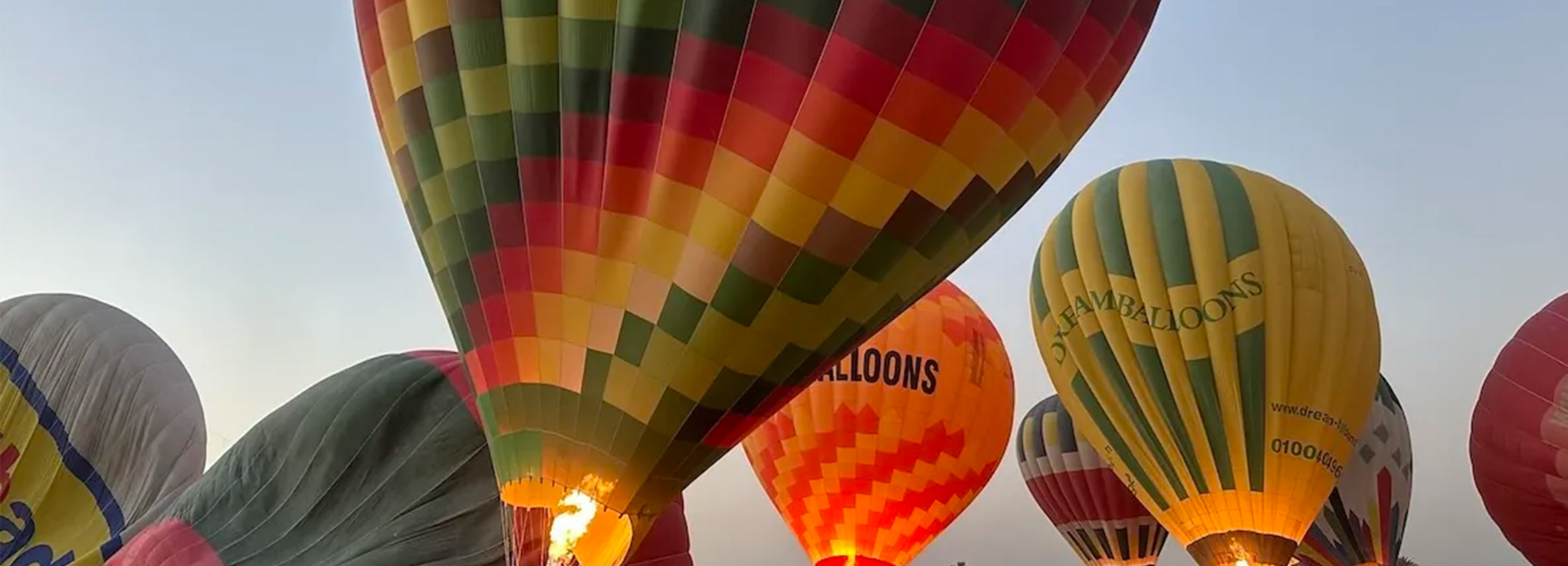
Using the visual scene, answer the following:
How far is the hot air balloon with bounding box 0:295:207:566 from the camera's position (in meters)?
6.96

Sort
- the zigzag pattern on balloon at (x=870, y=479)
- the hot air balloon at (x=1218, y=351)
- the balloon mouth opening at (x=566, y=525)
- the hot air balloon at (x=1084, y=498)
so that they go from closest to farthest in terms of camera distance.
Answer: the balloon mouth opening at (x=566, y=525), the hot air balloon at (x=1218, y=351), the zigzag pattern on balloon at (x=870, y=479), the hot air balloon at (x=1084, y=498)

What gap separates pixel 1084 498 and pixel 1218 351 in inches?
197

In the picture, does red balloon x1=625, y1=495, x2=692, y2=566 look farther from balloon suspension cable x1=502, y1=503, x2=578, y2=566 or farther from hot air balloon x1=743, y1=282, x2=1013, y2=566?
hot air balloon x1=743, y1=282, x2=1013, y2=566

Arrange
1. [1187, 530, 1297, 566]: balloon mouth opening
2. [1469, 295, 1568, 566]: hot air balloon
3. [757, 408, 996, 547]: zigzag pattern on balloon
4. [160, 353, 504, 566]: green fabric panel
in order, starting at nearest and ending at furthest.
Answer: [160, 353, 504, 566]: green fabric panel < [1187, 530, 1297, 566]: balloon mouth opening < [1469, 295, 1568, 566]: hot air balloon < [757, 408, 996, 547]: zigzag pattern on balloon

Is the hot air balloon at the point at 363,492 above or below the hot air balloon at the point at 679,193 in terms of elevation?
below

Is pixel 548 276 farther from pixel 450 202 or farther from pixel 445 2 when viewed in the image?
pixel 445 2

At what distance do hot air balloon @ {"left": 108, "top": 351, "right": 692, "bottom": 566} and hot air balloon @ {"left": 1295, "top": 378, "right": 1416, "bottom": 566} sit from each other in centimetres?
603

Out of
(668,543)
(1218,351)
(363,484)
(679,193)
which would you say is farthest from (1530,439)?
(363,484)

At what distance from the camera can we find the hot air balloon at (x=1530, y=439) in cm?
775

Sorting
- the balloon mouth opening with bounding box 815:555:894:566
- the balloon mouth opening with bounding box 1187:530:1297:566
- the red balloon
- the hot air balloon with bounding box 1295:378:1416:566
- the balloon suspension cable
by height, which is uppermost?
the hot air balloon with bounding box 1295:378:1416:566

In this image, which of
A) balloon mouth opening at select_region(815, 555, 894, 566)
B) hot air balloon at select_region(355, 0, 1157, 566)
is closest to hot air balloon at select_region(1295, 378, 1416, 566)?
balloon mouth opening at select_region(815, 555, 894, 566)

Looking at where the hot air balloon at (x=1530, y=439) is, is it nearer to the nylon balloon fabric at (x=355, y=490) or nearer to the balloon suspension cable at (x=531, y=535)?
the nylon balloon fabric at (x=355, y=490)

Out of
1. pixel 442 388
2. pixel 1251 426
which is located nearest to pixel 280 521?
pixel 442 388

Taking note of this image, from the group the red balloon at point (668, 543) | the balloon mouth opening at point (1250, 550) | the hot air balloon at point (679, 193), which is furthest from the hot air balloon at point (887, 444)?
the hot air balloon at point (679, 193)
